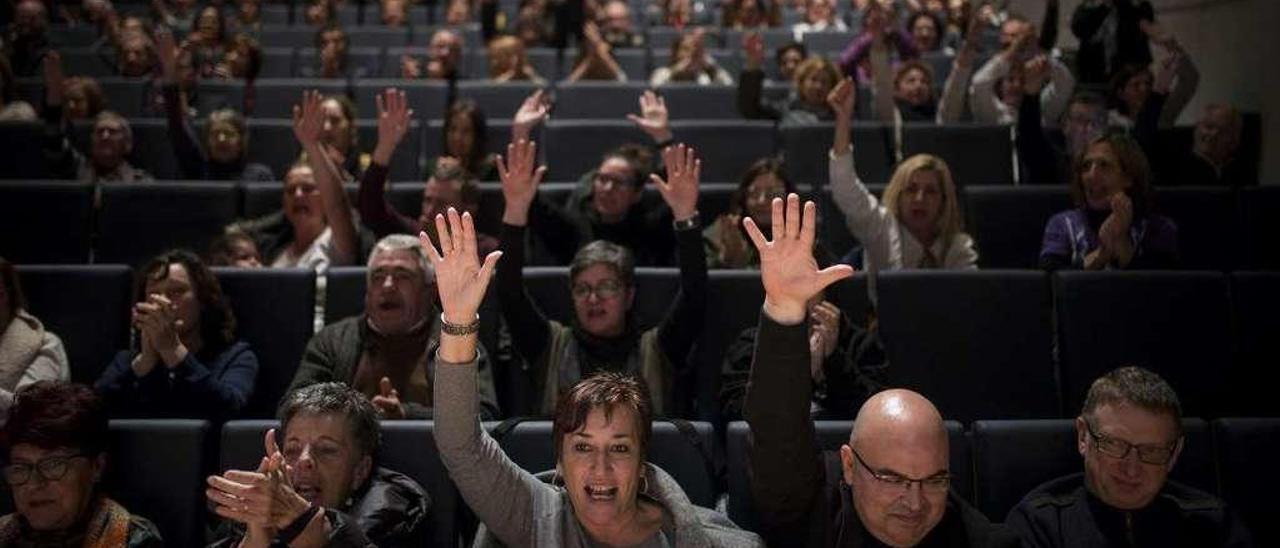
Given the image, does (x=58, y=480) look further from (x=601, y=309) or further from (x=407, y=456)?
(x=601, y=309)

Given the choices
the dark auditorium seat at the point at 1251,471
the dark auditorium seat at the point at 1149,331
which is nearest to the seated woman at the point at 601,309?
the dark auditorium seat at the point at 1149,331

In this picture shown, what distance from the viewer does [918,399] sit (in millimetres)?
873

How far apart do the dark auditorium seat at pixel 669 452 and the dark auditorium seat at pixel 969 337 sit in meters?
0.36

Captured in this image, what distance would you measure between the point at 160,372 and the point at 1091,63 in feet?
5.77

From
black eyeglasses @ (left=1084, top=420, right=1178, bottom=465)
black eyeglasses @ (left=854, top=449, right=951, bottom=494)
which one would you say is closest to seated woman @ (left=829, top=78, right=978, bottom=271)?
black eyeglasses @ (left=1084, top=420, right=1178, bottom=465)

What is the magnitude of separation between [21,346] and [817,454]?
77cm

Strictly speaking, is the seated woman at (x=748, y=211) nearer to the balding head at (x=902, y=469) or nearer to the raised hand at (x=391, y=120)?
the raised hand at (x=391, y=120)

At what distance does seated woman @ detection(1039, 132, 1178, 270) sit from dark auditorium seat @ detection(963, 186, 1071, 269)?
0.11 m

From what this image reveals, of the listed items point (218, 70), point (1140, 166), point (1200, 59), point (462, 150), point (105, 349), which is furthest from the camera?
point (218, 70)

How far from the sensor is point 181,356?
1171 mm

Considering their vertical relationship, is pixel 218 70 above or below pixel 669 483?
above

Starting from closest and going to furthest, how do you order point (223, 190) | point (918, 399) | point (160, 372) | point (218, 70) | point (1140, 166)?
point (918, 399)
point (160, 372)
point (1140, 166)
point (223, 190)
point (218, 70)

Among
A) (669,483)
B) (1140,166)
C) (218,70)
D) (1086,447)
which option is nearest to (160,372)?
(669,483)

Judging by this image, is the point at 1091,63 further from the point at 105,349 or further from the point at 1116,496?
the point at 105,349
